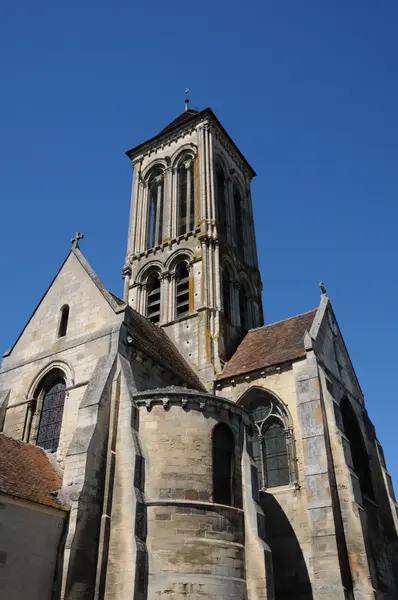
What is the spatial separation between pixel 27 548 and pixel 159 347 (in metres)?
9.36

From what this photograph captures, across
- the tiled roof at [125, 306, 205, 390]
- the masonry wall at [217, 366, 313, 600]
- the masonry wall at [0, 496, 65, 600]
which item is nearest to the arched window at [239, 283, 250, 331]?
the tiled roof at [125, 306, 205, 390]

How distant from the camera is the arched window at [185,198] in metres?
28.6

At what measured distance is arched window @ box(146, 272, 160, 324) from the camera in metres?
26.1

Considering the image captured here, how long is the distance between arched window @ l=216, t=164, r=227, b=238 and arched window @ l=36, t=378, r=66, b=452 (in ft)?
43.8

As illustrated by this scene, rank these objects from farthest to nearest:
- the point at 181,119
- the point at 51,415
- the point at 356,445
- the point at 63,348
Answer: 1. the point at 181,119
2. the point at 356,445
3. the point at 63,348
4. the point at 51,415

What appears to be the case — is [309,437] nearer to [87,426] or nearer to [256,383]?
[256,383]

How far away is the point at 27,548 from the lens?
12180 millimetres

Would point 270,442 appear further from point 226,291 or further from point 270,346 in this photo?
point 226,291

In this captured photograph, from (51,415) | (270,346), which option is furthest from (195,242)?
(51,415)

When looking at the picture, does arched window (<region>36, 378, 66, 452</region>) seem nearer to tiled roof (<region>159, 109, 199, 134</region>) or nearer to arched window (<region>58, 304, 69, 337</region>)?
arched window (<region>58, 304, 69, 337</region>)

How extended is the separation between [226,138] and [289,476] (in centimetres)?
2177

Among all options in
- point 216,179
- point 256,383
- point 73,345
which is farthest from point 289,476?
point 216,179

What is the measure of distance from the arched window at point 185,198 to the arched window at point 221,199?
1.53 meters

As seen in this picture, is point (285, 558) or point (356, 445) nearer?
point (285, 558)
